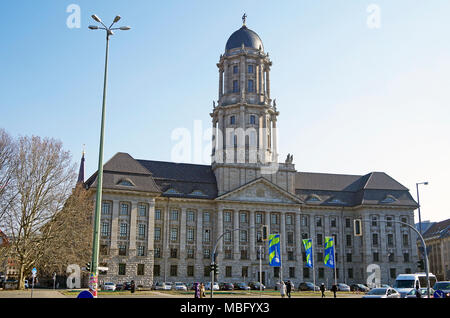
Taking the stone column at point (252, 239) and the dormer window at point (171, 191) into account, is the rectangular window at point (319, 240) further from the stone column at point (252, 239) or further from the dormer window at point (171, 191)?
the dormer window at point (171, 191)

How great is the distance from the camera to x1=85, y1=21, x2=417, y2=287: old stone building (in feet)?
257

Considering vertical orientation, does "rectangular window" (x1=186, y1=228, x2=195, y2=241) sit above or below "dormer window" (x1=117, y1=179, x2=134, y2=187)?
below

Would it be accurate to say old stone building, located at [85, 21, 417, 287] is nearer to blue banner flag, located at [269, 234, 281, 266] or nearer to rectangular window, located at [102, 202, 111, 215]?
rectangular window, located at [102, 202, 111, 215]

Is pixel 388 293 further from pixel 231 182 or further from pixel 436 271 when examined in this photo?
pixel 436 271

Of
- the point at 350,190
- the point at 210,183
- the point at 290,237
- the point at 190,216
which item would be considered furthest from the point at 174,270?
the point at 350,190

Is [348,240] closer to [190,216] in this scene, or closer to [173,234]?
[190,216]

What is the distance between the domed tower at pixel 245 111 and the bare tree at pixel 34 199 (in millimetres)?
36987

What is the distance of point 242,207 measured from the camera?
85.1 m

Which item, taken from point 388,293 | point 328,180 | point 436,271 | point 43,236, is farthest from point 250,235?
point 436,271

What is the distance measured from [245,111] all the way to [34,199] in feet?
162

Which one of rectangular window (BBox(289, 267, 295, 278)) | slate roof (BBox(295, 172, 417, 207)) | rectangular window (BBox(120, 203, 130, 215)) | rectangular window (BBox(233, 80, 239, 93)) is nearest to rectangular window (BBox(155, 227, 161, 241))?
rectangular window (BBox(120, 203, 130, 215))

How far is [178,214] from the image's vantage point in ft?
275

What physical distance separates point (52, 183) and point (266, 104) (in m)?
50.5

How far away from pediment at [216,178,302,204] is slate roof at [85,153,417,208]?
352 centimetres
